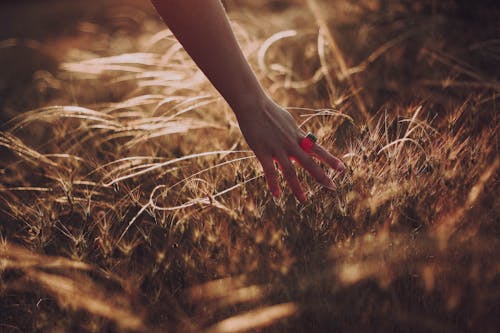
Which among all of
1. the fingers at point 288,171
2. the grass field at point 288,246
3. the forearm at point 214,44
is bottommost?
the grass field at point 288,246

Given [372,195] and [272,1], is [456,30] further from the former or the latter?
[272,1]

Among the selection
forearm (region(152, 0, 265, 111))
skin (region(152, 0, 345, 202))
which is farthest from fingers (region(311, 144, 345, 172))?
forearm (region(152, 0, 265, 111))

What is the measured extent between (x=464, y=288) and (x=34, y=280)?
915 mm

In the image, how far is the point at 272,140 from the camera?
0.98m

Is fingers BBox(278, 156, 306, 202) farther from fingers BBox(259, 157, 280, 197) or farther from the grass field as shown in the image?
the grass field

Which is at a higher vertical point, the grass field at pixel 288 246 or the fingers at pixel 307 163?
the fingers at pixel 307 163

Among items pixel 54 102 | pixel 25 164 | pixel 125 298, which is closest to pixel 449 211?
pixel 125 298

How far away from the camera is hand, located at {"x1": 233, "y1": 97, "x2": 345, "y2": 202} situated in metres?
0.97

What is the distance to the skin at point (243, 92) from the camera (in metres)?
0.95

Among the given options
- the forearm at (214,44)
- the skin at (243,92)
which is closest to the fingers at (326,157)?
the skin at (243,92)

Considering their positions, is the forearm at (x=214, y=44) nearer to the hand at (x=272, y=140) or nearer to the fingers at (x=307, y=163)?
the hand at (x=272, y=140)

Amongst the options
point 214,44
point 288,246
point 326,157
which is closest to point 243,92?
point 214,44

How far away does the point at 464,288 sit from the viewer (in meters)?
0.91

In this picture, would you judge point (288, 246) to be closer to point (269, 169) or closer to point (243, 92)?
point (269, 169)
